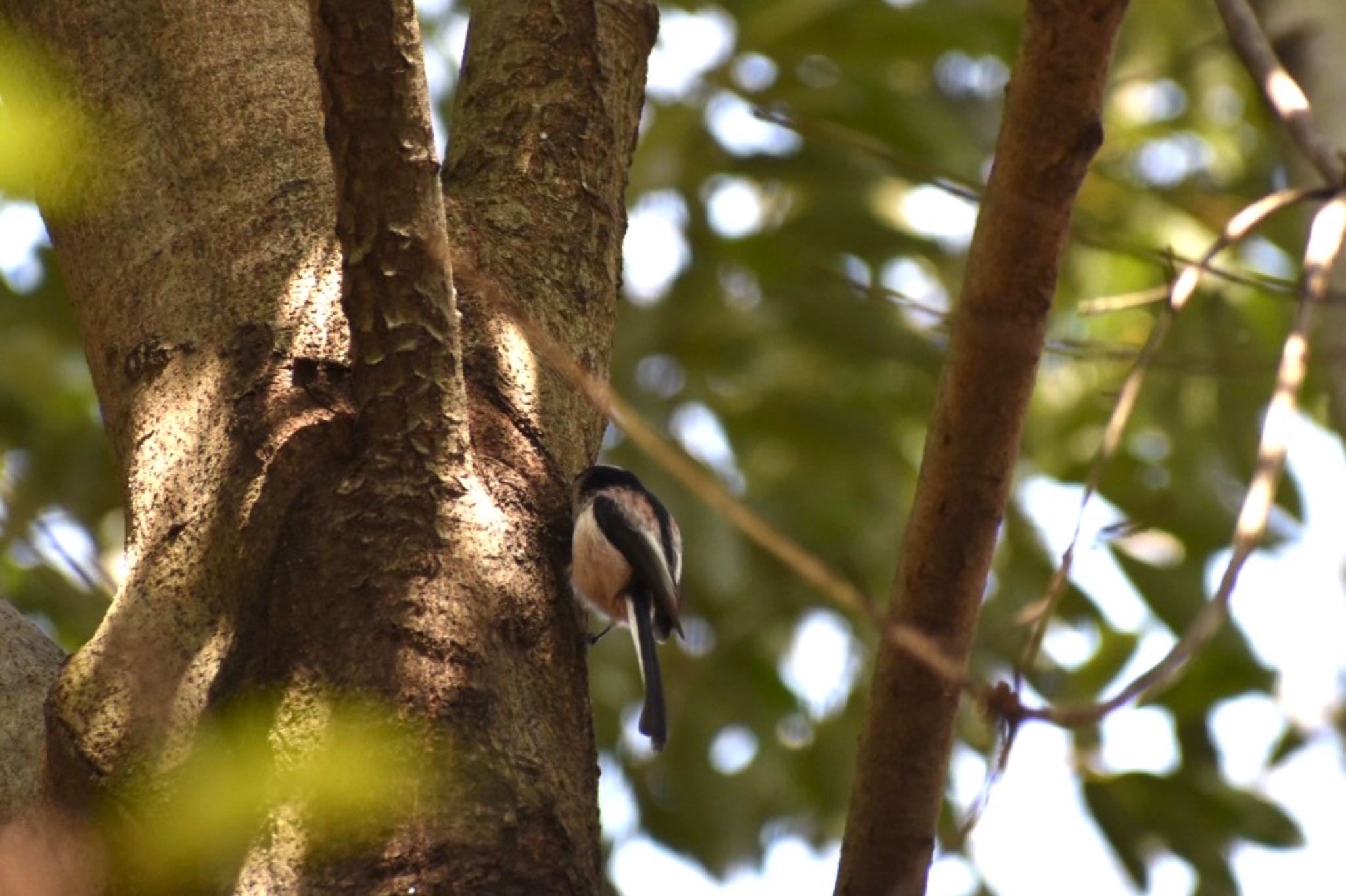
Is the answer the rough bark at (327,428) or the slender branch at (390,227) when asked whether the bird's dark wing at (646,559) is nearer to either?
the rough bark at (327,428)

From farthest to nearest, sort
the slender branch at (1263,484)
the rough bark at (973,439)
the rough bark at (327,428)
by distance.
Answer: the rough bark at (327,428) → the rough bark at (973,439) → the slender branch at (1263,484)

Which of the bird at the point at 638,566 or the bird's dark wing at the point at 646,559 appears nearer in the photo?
the bird at the point at 638,566

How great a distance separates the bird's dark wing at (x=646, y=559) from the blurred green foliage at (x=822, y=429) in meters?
0.64

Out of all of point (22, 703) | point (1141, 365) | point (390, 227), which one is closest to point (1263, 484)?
point (1141, 365)

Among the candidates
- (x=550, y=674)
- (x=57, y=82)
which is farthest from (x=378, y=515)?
(x=57, y=82)

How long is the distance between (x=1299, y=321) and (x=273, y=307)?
4.35 feet

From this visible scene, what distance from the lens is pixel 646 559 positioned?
121 inches

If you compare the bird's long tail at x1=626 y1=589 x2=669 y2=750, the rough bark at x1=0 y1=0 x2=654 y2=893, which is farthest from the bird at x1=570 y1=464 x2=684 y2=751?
the rough bark at x1=0 y1=0 x2=654 y2=893

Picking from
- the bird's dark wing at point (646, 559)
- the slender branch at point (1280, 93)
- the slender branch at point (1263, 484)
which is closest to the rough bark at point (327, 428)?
the bird's dark wing at point (646, 559)

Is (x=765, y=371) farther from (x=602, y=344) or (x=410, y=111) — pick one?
(x=410, y=111)

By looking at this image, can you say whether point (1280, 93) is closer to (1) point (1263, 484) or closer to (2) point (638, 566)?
(1) point (1263, 484)

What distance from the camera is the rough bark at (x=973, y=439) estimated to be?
1.72 m

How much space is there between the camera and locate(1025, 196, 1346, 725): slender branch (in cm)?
120

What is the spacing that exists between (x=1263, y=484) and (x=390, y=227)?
106cm
